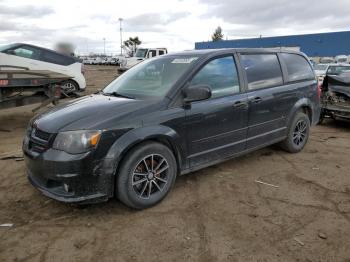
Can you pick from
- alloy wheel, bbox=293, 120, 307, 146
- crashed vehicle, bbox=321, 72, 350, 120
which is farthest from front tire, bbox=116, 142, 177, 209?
crashed vehicle, bbox=321, 72, 350, 120

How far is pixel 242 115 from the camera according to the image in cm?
486

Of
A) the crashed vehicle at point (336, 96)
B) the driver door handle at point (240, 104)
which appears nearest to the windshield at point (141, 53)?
the crashed vehicle at point (336, 96)

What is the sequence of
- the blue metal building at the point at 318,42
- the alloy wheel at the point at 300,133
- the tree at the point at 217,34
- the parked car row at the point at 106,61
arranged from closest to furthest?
1. the alloy wheel at the point at 300,133
2. the blue metal building at the point at 318,42
3. the parked car row at the point at 106,61
4. the tree at the point at 217,34

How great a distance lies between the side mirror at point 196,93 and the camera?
4.13 meters

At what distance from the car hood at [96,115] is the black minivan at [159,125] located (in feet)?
0.04

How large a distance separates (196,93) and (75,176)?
5.29ft

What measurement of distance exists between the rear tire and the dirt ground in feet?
2.27

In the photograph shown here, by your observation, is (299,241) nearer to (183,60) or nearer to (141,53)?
(183,60)

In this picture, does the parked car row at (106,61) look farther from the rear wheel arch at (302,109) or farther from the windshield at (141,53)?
the rear wheel arch at (302,109)

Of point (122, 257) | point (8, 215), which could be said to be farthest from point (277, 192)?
point (8, 215)

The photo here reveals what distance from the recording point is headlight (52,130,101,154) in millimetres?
3527

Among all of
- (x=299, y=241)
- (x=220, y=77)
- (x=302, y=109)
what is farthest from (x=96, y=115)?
(x=302, y=109)

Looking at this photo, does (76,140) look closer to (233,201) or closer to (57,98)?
(233,201)

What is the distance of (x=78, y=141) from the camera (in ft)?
11.6
